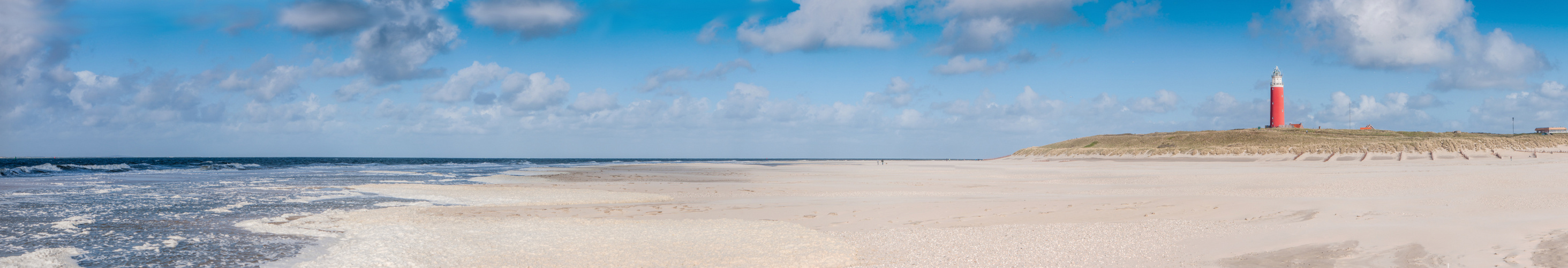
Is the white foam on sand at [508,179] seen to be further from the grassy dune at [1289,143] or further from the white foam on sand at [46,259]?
the grassy dune at [1289,143]

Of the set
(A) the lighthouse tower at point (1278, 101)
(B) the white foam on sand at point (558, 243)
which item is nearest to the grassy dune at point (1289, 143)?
(A) the lighthouse tower at point (1278, 101)

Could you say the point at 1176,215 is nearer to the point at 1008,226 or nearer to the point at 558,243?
the point at 1008,226

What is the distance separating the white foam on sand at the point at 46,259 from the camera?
8.02 m

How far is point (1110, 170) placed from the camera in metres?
31.5

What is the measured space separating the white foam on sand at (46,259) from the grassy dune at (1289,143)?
43.3 meters

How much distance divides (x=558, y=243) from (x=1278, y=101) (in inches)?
3377

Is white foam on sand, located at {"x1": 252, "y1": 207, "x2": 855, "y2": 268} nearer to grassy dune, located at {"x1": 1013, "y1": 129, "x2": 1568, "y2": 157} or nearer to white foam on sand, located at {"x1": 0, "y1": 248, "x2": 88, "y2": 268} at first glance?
white foam on sand, located at {"x1": 0, "y1": 248, "x2": 88, "y2": 268}

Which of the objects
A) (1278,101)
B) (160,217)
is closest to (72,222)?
(160,217)

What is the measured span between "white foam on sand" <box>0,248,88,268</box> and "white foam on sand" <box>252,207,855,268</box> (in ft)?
7.44

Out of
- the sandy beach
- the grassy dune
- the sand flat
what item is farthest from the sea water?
the grassy dune

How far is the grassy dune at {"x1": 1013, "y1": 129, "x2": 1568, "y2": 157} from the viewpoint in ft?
119

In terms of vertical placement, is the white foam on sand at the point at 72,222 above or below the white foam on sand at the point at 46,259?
above

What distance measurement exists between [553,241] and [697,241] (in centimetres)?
184

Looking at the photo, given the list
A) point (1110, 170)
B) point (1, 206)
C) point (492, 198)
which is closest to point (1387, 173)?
point (1110, 170)
